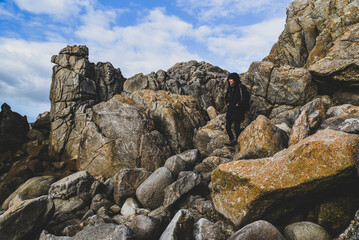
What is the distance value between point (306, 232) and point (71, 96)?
36.8 m

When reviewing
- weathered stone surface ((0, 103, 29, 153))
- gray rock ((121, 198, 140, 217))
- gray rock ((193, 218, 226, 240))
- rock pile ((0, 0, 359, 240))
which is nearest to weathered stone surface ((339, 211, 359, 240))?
rock pile ((0, 0, 359, 240))

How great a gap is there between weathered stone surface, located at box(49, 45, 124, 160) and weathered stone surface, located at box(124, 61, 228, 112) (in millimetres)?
7579

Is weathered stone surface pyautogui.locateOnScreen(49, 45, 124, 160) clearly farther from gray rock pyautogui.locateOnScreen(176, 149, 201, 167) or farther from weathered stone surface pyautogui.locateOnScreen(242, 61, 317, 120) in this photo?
weathered stone surface pyautogui.locateOnScreen(242, 61, 317, 120)

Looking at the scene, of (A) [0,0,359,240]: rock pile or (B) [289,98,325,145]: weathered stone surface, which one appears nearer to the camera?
(A) [0,0,359,240]: rock pile

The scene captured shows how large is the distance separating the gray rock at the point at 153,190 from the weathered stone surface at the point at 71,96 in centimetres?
1962

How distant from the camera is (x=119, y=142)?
19.7 meters

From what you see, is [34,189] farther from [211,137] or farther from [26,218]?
[211,137]

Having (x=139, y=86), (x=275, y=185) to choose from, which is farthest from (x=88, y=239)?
(x=139, y=86)

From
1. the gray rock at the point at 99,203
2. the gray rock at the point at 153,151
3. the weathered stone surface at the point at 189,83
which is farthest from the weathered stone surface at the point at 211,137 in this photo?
the weathered stone surface at the point at 189,83

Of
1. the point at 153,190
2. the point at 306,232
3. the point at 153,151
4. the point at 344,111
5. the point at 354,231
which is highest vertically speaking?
the point at 344,111

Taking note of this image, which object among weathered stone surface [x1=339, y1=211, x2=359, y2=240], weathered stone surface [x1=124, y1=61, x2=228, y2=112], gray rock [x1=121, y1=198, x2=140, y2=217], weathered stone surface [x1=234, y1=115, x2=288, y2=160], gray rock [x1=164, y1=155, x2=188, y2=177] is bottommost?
gray rock [x1=121, y1=198, x2=140, y2=217]

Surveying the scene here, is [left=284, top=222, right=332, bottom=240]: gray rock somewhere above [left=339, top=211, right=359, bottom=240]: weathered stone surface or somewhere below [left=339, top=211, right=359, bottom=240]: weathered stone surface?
below

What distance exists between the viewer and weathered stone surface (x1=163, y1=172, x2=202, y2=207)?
11680 millimetres

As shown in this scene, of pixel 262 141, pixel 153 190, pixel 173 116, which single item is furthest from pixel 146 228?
pixel 173 116
